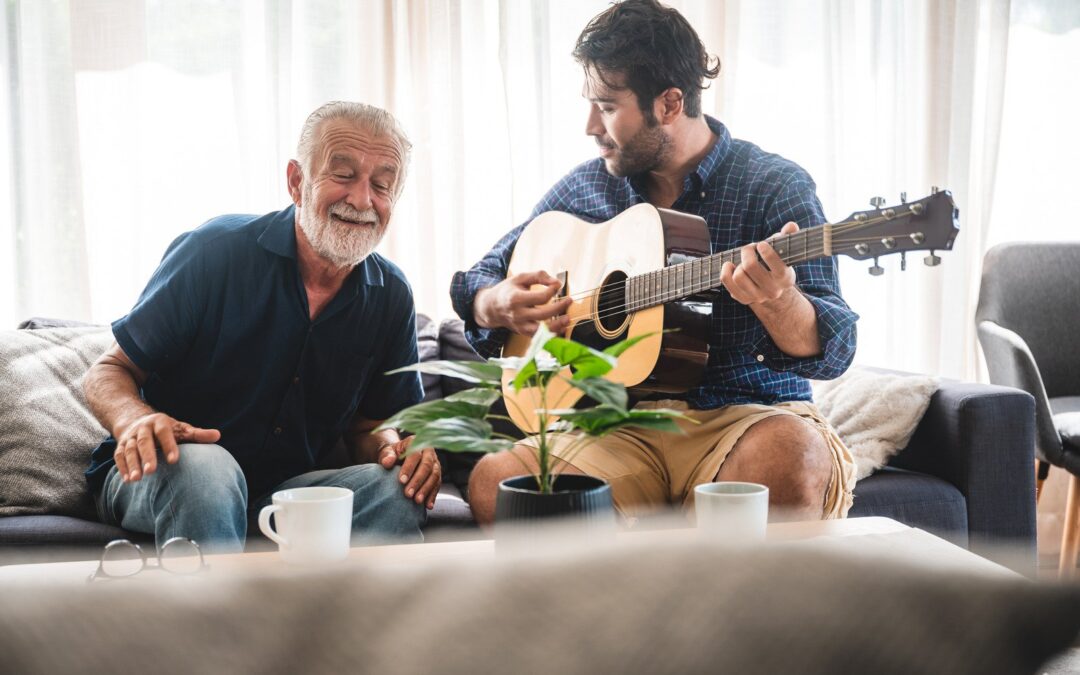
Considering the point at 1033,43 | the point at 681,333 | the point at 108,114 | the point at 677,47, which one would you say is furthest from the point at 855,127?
the point at 108,114

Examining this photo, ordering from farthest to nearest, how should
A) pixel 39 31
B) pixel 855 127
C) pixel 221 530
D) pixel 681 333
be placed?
pixel 855 127 < pixel 39 31 < pixel 681 333 < pixel 221 530

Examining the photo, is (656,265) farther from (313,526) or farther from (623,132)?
(313,526)

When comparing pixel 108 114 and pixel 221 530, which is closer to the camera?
pixel 221 530

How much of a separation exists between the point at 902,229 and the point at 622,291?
0.59 m

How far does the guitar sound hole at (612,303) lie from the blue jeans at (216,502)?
1.66 ft

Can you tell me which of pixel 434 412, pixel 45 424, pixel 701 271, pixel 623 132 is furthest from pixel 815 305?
pixel 45 424

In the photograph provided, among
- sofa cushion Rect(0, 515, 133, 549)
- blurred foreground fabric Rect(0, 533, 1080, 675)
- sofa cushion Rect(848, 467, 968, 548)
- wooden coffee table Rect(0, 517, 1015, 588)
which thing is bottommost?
sofa cushion Rect(848, 467, 968, 548)

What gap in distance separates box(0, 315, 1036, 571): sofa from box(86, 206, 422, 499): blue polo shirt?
16 centimetres

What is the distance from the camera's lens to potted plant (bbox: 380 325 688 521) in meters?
1.01

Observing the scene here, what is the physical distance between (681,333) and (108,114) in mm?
2047

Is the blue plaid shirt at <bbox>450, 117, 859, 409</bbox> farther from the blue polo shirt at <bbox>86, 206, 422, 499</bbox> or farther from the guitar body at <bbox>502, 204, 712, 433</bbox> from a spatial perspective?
the blue polo shirt at <bbox>86, 206, 422, 499</bbox>

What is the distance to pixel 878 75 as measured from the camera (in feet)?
11.3

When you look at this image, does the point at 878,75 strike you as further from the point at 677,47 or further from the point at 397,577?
the point at 397,577

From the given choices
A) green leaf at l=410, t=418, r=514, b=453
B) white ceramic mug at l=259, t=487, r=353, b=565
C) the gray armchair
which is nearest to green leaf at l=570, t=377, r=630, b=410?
green leaf at l=410, t=418, r=514, b=453
